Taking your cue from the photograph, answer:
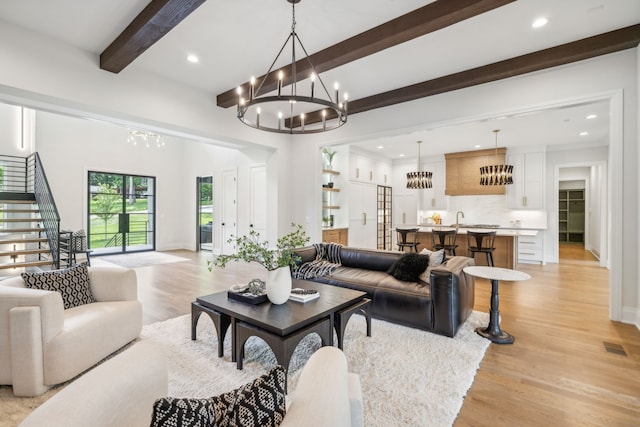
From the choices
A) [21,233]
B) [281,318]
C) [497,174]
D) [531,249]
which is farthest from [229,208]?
[531,249]

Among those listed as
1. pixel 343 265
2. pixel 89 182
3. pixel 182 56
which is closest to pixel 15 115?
pixel 89 182

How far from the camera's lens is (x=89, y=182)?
802cm

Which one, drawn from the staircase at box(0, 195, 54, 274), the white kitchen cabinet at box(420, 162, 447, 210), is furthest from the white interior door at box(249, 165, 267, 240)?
the white kitchen cabinet at box(420, 162, 447, 210)

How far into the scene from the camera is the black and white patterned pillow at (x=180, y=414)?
71 centimetres

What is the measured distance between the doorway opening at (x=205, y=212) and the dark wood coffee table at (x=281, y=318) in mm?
6887

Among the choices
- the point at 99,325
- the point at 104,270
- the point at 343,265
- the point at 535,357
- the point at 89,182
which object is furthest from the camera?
the point at 89,182

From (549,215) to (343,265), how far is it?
6263 mm

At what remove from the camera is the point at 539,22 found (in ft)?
9.71

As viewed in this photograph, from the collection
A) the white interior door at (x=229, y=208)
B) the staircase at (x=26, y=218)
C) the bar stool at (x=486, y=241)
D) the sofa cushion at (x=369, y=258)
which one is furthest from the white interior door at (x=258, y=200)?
the bar stool at (x=486, y=241)

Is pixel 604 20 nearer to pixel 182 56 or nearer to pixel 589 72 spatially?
pixel 589 72

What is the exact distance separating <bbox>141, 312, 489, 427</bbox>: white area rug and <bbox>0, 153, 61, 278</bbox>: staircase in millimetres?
3549

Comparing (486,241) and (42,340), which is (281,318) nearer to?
(42,340)

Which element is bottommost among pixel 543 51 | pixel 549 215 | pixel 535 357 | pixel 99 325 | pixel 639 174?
pixel 535 357

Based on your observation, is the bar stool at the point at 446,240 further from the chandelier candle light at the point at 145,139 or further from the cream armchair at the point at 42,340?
the chandelier candle light at the point at 145,139
